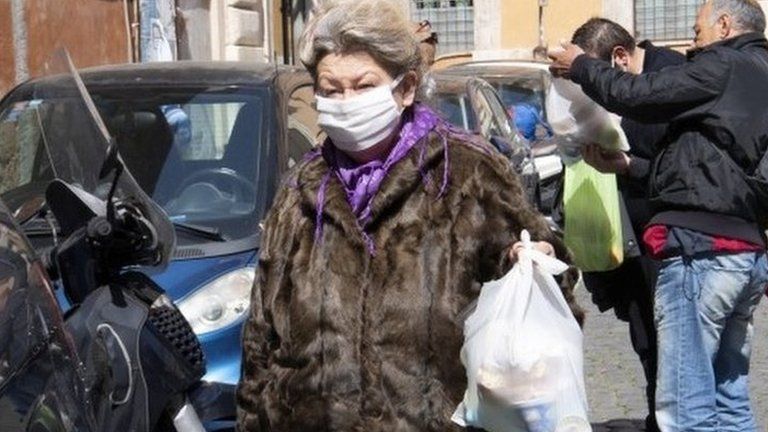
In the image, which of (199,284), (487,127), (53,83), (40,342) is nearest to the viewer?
(40,342)

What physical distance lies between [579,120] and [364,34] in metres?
2.51

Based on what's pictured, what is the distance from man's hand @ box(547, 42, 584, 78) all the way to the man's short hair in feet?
1.55

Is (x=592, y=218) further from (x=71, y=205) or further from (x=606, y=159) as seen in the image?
(x=71, y=205)

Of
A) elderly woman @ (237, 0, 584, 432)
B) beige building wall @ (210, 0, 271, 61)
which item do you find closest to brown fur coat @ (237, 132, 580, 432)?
elderly woman @ (237, 0, 584, 432)

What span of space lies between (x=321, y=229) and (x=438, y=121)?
14.1 inches

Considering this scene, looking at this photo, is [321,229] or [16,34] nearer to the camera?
[321,229]

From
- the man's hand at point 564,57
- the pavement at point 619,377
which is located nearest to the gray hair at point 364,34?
the man's hand at point 564,57

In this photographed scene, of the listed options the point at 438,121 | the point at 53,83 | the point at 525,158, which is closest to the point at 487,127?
the point at 525,158

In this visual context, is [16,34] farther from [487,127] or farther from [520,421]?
[520,421]

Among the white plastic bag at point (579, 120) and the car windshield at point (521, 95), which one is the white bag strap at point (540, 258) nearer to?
the white plastic bag at point (579, 120)

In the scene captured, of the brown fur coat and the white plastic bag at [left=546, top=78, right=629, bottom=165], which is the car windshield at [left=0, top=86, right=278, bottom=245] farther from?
the brown fur coat

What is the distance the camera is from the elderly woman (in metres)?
3.67

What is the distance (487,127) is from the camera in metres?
11.0

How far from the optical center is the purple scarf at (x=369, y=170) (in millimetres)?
3748
